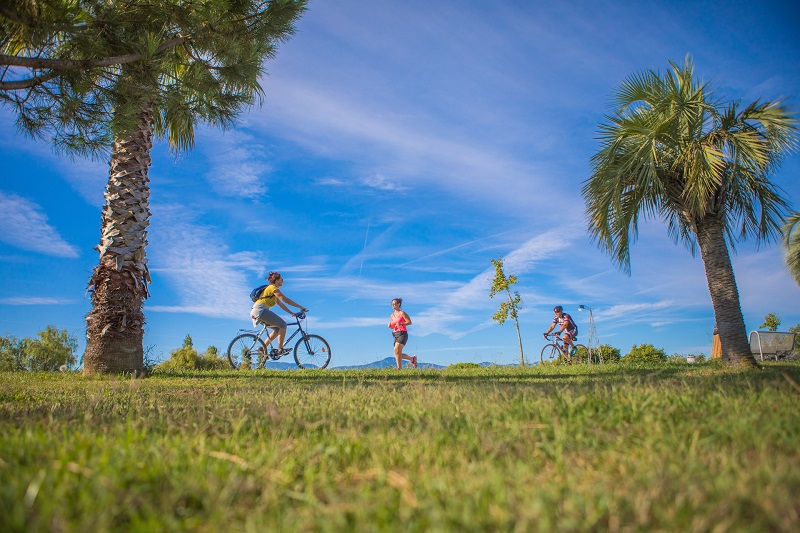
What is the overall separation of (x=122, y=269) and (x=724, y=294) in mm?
13014

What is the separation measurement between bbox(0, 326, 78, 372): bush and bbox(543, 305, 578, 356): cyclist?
62.0ft

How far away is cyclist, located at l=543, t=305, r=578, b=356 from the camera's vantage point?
1950cm

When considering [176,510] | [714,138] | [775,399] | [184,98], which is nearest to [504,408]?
[775,399]

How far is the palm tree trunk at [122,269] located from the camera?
10.1 meters

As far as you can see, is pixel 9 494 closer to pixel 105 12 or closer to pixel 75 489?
pixel 75 489

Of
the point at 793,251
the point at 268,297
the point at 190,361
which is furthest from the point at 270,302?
the point at 793,251

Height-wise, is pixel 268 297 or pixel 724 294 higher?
pixel 268 297

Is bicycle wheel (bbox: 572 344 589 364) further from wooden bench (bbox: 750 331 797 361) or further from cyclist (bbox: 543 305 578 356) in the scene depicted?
wooden bench (bbox: 750 331 797 361)

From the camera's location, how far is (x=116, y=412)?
4098mm

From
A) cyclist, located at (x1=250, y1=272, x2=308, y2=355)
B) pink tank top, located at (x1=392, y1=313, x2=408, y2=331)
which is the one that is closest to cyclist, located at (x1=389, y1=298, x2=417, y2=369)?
pink tank top, located at (x1=392, y1=313, x2=408, y2=331)

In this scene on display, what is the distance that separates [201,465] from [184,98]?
297 inches

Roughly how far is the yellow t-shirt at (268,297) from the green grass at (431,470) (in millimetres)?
10631

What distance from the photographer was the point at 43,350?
62.6ft

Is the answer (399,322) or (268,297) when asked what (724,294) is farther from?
(268,297)
